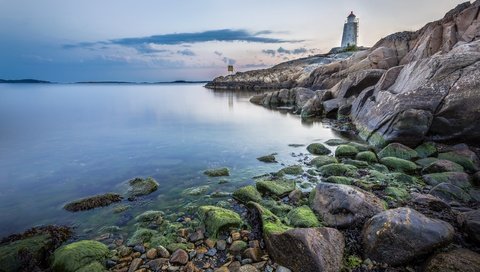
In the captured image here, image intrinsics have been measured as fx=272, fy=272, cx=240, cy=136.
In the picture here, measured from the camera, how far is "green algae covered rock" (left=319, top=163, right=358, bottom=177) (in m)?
10.8

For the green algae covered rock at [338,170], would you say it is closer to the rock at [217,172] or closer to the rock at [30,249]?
the rock at [217,172]

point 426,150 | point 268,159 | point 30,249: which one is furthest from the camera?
point 268,159

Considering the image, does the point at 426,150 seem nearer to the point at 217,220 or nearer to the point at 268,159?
the point at 268,159

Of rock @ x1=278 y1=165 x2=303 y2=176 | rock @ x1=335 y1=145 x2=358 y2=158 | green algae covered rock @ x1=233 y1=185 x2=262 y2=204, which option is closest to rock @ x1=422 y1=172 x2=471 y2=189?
rock @ x1=335 y1=145 x2=358 y2=158

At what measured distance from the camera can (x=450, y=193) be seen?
807 cm

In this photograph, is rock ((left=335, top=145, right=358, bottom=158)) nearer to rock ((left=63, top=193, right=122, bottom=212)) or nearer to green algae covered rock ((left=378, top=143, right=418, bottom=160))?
green algae covered rock ((left=378, top=143, right=418, bottom=160))

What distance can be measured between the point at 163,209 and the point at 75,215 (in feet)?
8.49

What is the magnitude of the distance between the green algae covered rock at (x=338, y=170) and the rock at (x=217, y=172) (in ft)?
13.1

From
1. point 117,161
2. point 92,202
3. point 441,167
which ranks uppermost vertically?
point 441,167

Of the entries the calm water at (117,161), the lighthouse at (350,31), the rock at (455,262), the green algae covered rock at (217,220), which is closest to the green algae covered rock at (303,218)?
the green algae covered rock at (217,220)


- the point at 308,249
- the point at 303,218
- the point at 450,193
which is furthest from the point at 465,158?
the point at 308,249

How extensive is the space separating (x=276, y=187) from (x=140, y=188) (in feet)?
16.0

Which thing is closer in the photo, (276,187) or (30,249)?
(30,249)

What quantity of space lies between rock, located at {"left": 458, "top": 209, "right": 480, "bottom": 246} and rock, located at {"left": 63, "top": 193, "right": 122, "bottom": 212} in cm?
948
